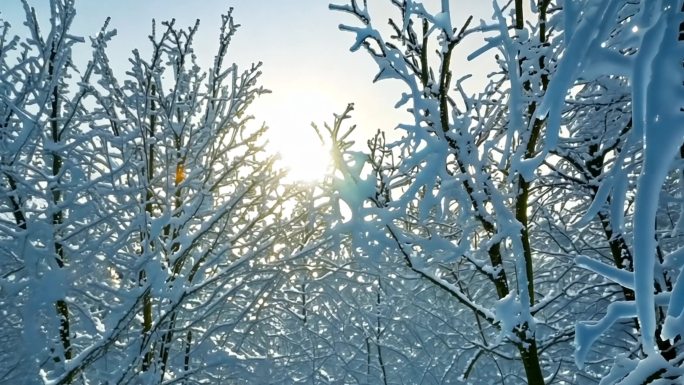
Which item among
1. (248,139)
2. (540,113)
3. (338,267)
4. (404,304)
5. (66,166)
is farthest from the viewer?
(404,304)

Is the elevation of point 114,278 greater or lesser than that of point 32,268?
greater

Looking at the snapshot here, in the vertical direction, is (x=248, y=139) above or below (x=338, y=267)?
above

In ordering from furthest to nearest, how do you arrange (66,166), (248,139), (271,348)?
(271,348), (248,139), (66,166)

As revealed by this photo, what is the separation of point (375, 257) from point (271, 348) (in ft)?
12.4

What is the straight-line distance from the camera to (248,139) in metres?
5.33

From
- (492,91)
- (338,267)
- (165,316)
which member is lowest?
(165,316)

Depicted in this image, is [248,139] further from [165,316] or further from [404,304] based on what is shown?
[404,304]

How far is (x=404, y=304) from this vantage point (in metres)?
7.36

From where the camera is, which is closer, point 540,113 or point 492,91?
point 540,113

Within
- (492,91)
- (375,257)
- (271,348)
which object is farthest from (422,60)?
(271,348)

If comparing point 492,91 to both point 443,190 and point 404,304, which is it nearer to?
point 443,190

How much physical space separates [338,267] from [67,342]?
2.29 metres

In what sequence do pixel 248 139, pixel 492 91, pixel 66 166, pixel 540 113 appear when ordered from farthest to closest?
1. pixel 248 139
2. pixel 492 91
3. pixel 66 166
4. pixel 540 113

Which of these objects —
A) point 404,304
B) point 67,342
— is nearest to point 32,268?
point 67,342
